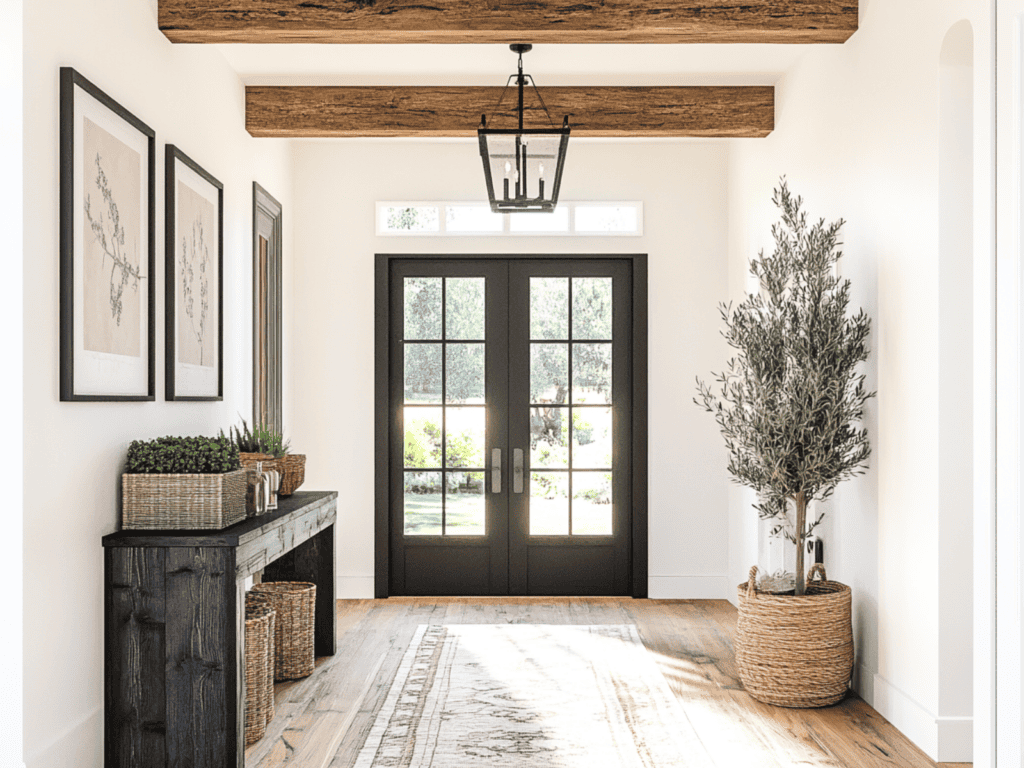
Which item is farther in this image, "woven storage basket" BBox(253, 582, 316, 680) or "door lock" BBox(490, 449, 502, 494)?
"door lock" BBox(490, 449, 502, 494)

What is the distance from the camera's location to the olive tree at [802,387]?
3666 mm

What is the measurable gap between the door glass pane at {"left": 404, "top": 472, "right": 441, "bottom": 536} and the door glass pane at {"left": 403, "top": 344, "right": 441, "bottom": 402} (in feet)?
1.67

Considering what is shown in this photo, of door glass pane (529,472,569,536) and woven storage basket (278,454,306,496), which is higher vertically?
woven storage basket (278,454,306,496)

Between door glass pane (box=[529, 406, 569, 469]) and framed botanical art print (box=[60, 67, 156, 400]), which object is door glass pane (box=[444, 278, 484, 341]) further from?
framed botanical art print (box=[60, 67, 156, 400])

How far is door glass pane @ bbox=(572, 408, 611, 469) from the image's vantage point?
5.86 metres

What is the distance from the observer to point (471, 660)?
14.4 feet

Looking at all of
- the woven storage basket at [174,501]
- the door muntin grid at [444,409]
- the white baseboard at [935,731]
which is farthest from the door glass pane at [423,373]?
the white baseboard at [935,731]

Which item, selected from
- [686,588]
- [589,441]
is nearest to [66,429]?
[589,441]

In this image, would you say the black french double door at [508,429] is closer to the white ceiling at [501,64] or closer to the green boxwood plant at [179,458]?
the white ceiling at [501,64]

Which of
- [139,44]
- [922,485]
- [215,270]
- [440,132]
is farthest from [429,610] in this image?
[139,44]

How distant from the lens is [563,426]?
19.2 ft

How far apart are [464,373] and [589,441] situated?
931mm

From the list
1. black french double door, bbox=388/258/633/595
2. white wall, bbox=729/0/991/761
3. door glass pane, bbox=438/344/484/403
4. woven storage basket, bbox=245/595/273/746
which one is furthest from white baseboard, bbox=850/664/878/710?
door glass pane, bbox=438/344/484/403

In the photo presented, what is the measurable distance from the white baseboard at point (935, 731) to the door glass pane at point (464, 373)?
3.16 m
